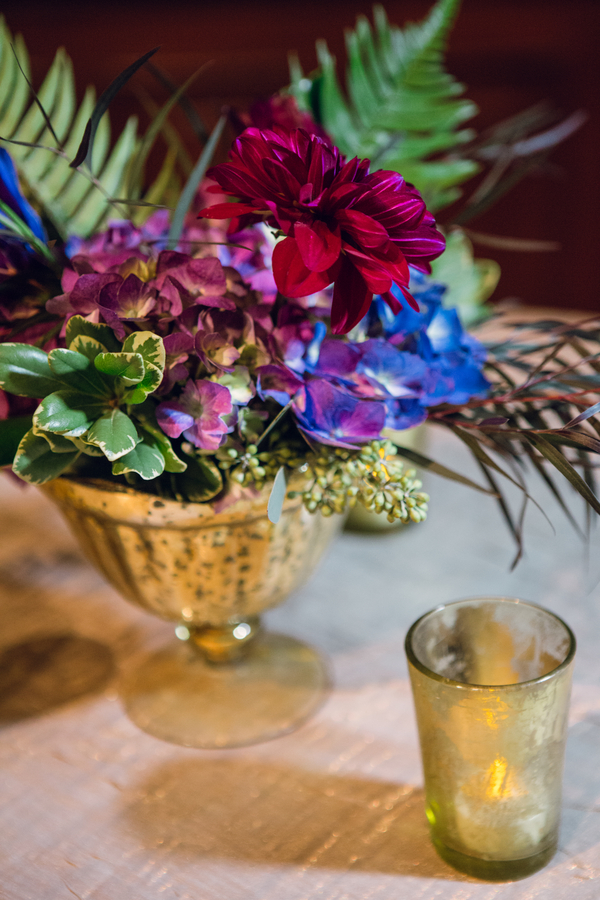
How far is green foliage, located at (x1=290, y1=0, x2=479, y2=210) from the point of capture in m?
0.56

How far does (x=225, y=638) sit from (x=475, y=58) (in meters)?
1.80

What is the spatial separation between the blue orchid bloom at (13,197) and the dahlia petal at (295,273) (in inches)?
6.3

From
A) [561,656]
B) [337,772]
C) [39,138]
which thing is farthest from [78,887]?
[39,138]

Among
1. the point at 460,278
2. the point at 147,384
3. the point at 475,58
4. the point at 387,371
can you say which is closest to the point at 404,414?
the point at 387,371

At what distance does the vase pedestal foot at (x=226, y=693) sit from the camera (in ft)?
1.49

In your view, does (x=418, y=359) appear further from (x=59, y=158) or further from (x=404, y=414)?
(x=59, y=158)

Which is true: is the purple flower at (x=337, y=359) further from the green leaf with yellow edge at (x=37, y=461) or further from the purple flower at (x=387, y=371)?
the green leaf with yellow edge at (x=37, y=461)

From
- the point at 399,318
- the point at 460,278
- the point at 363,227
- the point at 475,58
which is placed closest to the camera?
the point at 363,227

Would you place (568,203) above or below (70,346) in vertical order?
below

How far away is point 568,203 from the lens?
195 cm

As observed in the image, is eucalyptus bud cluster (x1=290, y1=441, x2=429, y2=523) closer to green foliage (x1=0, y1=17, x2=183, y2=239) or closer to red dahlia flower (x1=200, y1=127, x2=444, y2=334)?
red dahlia flower (x1=200, y1=127, x2=444, y2=334)

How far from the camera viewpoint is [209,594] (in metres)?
0.43

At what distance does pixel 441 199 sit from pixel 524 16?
1.54m

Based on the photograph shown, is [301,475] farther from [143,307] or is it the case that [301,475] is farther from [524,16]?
[524,16]
